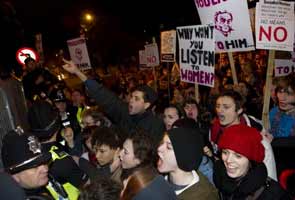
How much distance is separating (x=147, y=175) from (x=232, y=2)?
3990 millimetres

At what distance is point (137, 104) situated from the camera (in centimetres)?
534

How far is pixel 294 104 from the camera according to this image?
5.83 m

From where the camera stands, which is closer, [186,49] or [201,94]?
[186,49]

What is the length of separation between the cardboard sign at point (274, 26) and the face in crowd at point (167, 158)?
10.4ft

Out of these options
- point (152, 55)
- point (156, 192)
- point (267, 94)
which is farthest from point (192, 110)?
point (152, 55)

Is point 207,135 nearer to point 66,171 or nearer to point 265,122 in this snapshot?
point 265,122

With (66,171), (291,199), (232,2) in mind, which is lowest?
(291,199)

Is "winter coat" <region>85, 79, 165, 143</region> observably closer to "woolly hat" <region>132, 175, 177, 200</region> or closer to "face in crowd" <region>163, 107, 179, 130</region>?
"face in crowd" <region>163, 107, 179, 130</region>

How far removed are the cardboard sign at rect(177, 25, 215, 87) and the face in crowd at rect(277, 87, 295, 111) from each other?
3.61ft

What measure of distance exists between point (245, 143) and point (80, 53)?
6.55m

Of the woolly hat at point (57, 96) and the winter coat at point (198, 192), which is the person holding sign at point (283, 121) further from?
the woolly hat at point (57, 96)

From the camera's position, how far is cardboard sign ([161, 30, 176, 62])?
1040cm

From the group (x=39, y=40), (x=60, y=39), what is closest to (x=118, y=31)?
(x=60, y=39)

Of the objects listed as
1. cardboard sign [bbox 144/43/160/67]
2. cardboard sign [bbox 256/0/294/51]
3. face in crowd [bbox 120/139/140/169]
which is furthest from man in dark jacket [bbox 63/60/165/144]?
cardboard sign [bbox 144/43/160/67]
